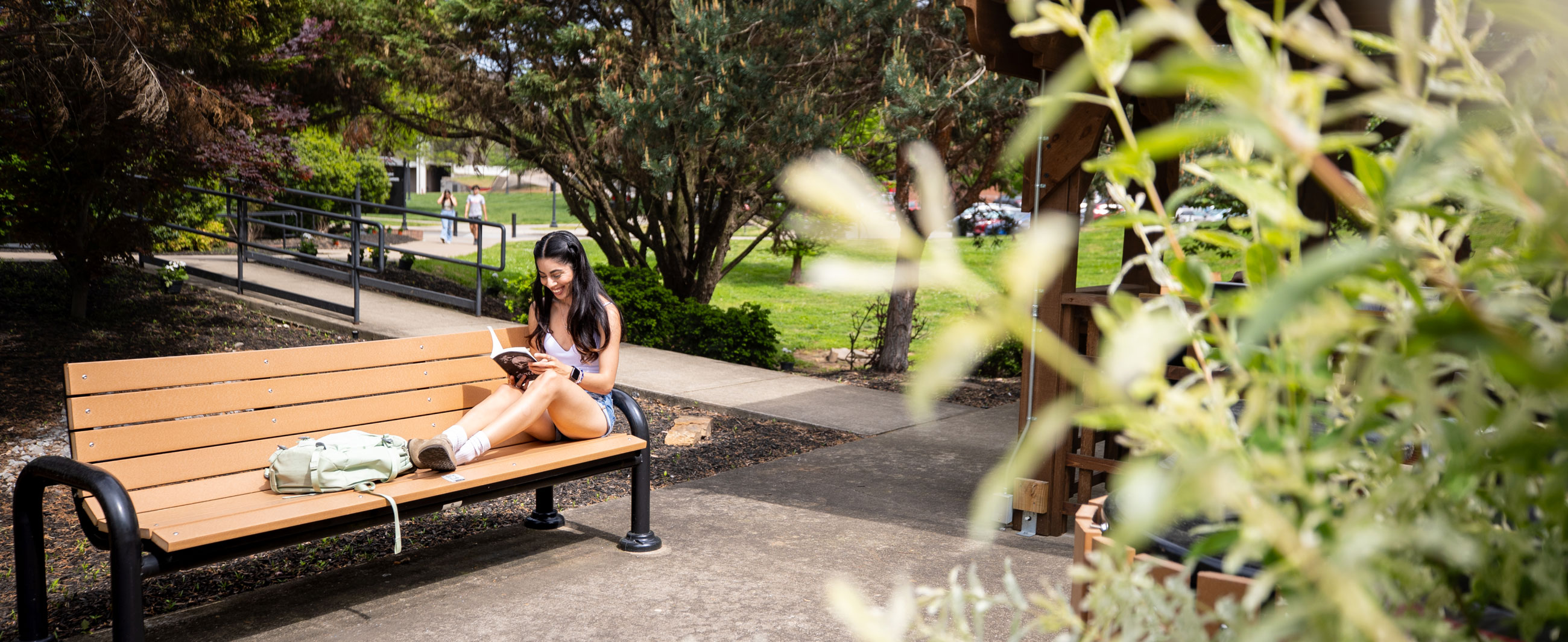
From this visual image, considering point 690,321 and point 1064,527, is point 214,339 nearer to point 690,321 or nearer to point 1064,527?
point 690,321

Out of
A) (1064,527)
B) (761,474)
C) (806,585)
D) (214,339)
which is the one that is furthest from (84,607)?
(214,339)

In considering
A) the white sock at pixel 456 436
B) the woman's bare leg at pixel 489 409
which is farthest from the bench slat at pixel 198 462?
the white sock at pixel 456 436

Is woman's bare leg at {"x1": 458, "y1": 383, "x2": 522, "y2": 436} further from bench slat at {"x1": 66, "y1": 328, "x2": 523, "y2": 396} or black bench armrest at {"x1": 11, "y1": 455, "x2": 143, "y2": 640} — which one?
black bench armrest at {"x1": 11, "y1": 455, "x2": 143, "y2": 640}

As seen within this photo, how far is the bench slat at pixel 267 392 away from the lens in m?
3.46

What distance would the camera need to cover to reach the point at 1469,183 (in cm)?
51

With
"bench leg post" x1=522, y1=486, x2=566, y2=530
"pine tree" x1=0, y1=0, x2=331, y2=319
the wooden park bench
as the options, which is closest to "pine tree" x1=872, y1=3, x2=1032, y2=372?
"bench leg post" x1=522, y1=486, x2=566, y2=530

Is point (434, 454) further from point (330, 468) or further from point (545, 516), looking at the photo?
point (545, 516)

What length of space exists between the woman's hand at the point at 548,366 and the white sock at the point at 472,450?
47 cm

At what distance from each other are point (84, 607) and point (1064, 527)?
3.99 metres

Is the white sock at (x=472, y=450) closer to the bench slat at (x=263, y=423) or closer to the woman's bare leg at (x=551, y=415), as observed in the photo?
the woman's bare leg at (x=551, y=415)

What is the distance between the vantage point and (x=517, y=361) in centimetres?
451

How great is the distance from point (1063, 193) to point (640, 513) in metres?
2.30

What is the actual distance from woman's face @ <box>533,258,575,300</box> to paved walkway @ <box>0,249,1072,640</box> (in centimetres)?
109

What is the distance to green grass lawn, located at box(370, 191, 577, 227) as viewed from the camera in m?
36.9
